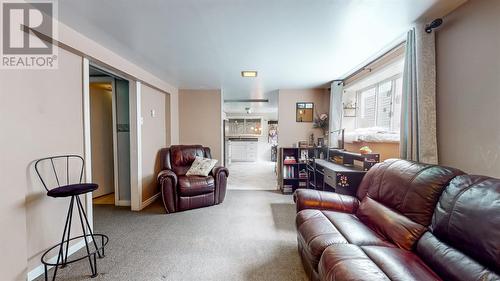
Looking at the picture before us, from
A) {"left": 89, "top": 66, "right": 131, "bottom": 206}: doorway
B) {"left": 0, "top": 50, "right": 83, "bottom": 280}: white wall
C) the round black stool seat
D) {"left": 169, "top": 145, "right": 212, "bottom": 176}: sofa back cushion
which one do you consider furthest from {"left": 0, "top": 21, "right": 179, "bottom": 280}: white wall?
{"left": 169, "top": 145, "right": 212, "bottom": 176}: sofa back cushion

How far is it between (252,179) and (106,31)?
14.9ft

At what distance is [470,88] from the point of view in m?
1.62

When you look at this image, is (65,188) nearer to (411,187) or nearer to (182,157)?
(182,157)

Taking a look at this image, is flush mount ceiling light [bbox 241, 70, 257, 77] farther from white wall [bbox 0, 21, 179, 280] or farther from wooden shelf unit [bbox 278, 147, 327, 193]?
white wall [bbox 0, 21, 179, 280]

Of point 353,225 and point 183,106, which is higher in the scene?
point 183,106

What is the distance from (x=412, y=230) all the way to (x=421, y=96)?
115 centimetres

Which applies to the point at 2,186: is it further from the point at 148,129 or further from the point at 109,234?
the point at 148,129

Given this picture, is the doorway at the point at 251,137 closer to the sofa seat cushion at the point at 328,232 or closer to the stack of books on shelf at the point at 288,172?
the stack of books on shelf at the point at 288,172

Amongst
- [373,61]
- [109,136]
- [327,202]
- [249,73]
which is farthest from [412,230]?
[109,136]

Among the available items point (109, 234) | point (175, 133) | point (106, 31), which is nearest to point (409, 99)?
point (106, 31)

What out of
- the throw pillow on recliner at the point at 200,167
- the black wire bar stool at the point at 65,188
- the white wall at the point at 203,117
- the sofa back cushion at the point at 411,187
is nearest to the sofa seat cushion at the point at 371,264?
the sofa back cushion at the point at 411,187

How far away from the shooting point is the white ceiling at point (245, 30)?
169 cm

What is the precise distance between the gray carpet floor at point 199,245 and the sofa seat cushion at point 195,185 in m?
→ 0.29

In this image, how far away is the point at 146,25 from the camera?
199cm
